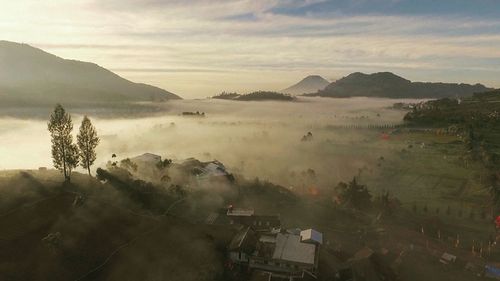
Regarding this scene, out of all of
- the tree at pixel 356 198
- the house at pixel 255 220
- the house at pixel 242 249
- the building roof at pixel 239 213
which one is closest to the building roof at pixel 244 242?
the house at pixel 242 249

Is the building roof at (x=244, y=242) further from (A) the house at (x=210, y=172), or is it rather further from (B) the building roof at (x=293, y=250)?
(A) the house at (x=210, y=172)

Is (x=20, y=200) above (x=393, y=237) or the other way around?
above

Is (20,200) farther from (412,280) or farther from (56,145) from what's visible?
(412,280)

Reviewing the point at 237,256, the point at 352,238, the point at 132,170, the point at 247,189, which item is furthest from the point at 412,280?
the point at 132,170

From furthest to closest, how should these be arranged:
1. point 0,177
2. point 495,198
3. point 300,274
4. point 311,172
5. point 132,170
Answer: point 311,172 → point 495,198 → point 132,170 → point 0,177 → point 300,274

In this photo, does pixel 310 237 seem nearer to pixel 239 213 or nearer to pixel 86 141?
pixel 239 213

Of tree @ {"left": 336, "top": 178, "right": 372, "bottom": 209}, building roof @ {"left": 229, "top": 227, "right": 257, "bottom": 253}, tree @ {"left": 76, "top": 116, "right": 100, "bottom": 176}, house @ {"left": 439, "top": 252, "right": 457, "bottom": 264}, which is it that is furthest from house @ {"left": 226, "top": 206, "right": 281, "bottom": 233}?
tree @ {"left": 336, "top": 178, "right": 372, "bottom": 209}
